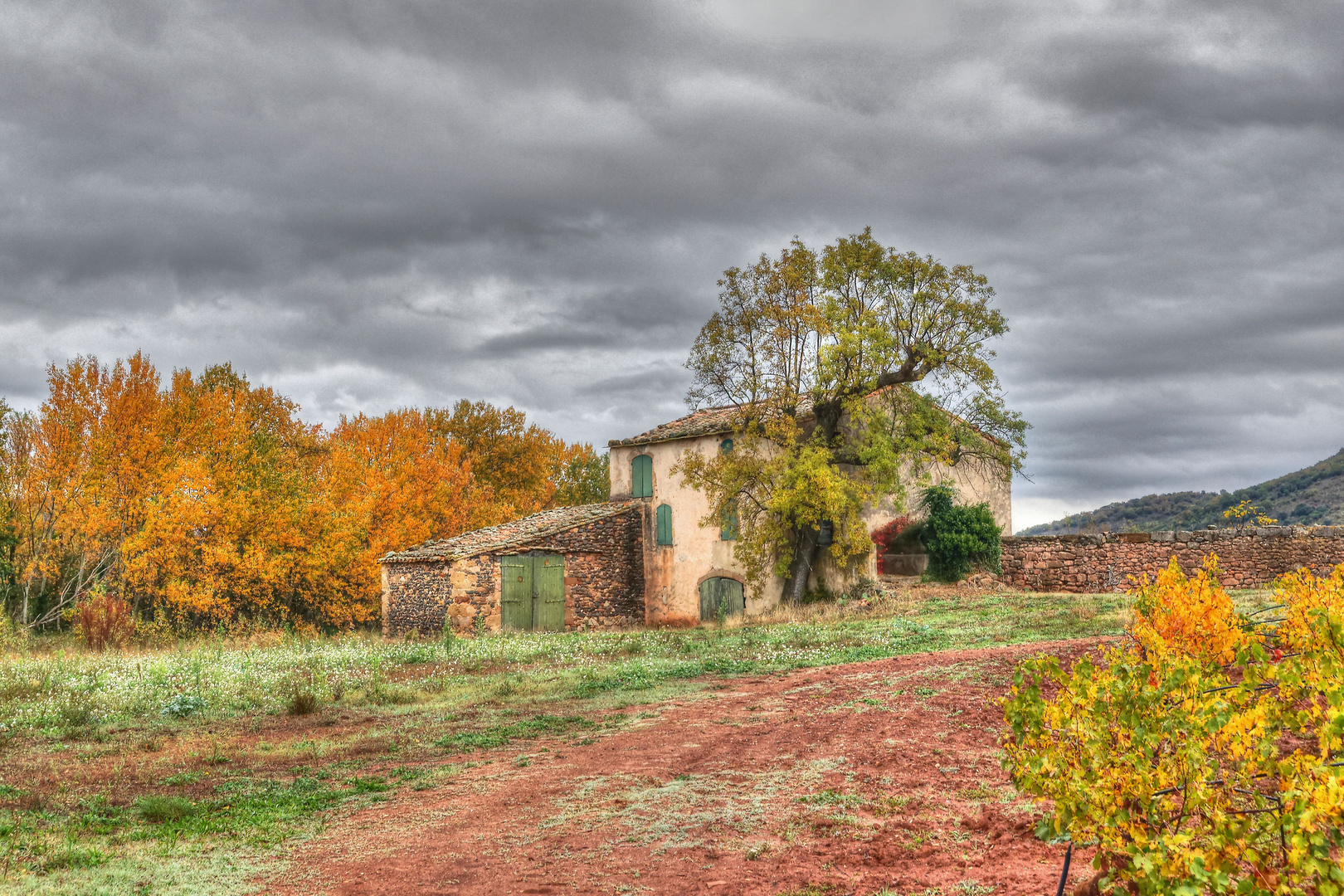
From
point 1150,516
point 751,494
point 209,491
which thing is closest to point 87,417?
point 209,491

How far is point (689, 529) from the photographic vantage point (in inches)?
1171

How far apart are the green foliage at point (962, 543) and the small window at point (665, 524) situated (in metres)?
8.62

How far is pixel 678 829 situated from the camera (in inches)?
249

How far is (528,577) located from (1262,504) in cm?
4569

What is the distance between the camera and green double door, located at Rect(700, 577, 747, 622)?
93.7 ft

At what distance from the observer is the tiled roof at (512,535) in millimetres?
27312

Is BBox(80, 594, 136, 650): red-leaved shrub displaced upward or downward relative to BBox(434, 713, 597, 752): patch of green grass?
upward

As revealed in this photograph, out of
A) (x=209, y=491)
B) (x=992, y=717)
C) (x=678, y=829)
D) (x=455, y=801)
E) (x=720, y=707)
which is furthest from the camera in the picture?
(x=209, y=491)

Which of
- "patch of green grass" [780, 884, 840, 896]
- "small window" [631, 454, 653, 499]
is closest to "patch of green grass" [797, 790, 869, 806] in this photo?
"patch of green grass" [780, 884, 840, 896]

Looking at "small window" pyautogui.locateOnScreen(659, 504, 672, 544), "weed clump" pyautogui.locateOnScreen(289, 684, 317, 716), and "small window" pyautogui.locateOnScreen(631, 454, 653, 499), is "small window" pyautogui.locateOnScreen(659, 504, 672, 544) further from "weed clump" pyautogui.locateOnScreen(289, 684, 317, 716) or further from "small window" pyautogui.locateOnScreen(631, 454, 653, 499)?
"weed clump" pyautogui.locateOnScreen(289, 684, 317, 716)

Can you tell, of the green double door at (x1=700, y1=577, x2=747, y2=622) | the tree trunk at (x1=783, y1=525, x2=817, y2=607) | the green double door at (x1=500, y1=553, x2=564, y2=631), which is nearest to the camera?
the tree trunk at (x1=783, y1=525, x2=817, y2=607)

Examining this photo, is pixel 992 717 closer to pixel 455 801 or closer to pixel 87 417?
pixel 455 801

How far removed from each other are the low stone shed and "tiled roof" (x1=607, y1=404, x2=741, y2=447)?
2269 millimetres

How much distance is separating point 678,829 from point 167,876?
11.2 feet
